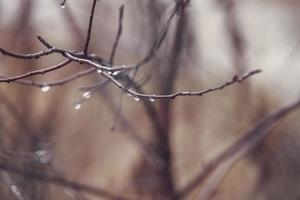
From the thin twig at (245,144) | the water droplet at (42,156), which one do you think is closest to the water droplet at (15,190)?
the water droplet at (42,156)

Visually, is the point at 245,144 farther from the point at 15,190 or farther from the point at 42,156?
the point at 15,190

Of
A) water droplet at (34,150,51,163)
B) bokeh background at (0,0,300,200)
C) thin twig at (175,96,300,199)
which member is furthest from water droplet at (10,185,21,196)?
thin twig at (175,96,300,199)

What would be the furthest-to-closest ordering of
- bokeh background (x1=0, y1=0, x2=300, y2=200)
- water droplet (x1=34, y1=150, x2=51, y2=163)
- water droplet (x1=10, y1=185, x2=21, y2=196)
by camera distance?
bokeh background (x1=0, y1=0, x2=300, y2=200) < water droplet (x1=34, y1=150, x2=51, y2=163) < water droplet (x1=10, y1=185, x2=21, y2=196)

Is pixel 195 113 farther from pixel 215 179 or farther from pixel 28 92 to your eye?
pixel 215 179

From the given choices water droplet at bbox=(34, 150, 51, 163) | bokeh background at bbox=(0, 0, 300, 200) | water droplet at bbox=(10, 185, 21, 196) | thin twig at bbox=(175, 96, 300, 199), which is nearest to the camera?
water droplet at bbox=(10, 185, 21, 196)

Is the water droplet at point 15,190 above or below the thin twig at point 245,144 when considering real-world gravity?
above

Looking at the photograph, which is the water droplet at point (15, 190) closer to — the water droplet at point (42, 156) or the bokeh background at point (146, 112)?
the water droplet at point (42, 156)

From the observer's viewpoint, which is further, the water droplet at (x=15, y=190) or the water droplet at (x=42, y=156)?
the water droplet at (x=42, y=156)

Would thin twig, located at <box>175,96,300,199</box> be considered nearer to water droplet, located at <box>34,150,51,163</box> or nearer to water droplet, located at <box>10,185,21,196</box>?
water droplet, located at <box>34,150,51,163</box>
